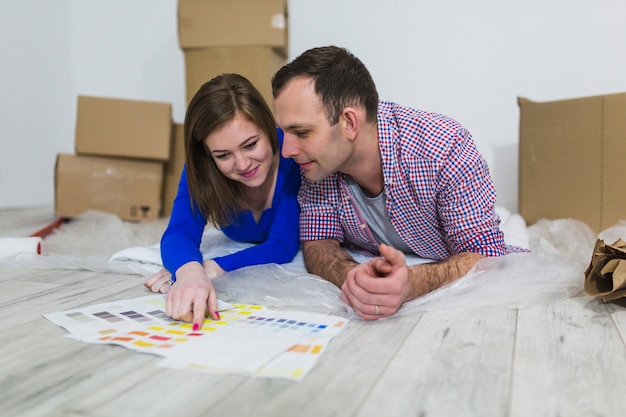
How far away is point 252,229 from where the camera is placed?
1.56m

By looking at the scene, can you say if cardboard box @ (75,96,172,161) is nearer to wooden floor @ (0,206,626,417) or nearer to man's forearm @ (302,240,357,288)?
man's forearm @ (302,240,357,288)

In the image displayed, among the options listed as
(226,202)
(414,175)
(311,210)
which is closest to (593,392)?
(414,175)

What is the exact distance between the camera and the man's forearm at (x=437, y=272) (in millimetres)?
1013

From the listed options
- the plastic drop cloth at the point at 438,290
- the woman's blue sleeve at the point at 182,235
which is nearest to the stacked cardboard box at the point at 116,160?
the plastic drop cloth at the point at 438,290

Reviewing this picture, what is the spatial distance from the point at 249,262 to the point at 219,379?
0.62 meters

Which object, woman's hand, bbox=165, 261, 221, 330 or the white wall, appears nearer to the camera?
woman's hand, bbox=165, 261, 221, 330

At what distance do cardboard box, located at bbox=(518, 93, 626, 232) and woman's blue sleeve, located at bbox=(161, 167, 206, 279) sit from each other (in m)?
1.37

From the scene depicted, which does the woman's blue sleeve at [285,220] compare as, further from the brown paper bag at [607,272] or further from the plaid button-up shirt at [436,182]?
the brown paper bag at [607,272]

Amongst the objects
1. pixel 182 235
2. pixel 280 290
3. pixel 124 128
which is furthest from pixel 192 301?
pixel 124 128

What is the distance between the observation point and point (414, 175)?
1179 mm

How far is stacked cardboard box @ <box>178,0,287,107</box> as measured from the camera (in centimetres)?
236

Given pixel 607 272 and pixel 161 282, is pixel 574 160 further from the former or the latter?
pixel 161 282

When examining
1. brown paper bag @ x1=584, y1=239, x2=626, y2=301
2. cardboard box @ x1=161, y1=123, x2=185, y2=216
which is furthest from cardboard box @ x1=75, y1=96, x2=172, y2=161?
brown paper bag @ x1=584, y1=239, x2=626, y2=301

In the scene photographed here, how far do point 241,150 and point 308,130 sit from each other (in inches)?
8.0
